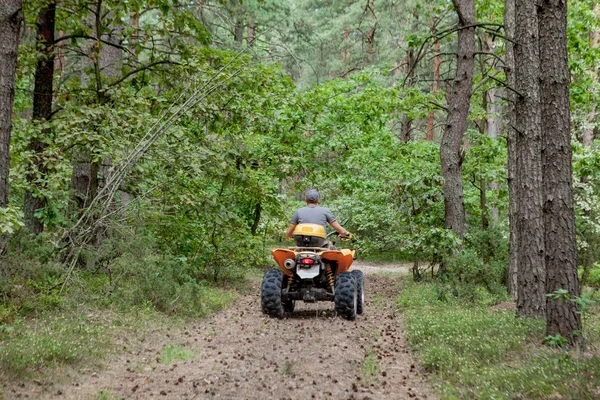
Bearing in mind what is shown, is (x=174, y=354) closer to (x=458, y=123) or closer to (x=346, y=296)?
(x=346, y=296)

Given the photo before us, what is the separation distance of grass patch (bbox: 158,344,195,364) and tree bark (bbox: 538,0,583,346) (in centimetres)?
421

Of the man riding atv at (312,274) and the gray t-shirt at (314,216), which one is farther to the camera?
the gray t-shirt at (314,216)

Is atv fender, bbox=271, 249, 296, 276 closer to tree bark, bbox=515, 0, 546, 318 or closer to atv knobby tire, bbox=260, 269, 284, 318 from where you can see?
atv knobby tire, bbox=260, 269, 284, 318

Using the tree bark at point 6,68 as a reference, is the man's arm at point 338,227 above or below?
below

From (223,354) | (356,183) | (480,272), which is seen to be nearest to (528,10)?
(480,272)

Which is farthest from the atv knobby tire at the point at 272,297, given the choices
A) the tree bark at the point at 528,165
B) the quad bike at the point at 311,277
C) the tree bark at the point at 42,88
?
the tree bark at the point at 42,88

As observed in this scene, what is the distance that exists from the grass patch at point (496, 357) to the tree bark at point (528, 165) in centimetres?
48

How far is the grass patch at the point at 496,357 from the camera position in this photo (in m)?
4.27

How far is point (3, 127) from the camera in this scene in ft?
19.8

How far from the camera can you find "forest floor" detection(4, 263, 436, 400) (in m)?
4.81

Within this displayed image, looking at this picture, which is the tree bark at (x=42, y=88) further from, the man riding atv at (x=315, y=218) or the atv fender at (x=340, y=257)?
the atv fender at (x=340, y=257)

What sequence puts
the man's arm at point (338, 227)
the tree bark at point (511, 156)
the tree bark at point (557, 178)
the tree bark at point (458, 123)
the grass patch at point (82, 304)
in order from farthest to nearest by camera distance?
the tree bark at point (458, 123) < the tree bark at point (511, 156) < the man's arm at point (338, 227) < the tree bark at point (557, 178) < the grass patch at point (82, 304)

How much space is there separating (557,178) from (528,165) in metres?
2.35

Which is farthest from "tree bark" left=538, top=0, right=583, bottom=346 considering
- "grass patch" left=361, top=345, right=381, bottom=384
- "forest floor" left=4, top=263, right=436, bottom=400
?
"grass patch" left=361, top=345, right=381, bottom=384
